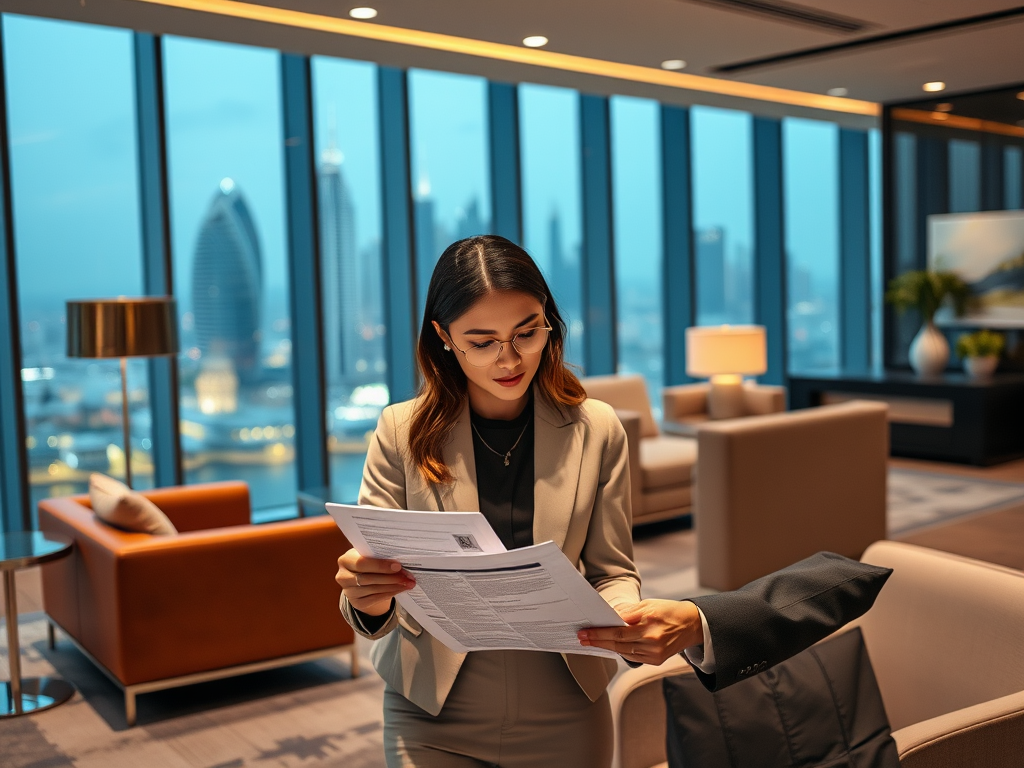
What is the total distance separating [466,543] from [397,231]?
5.96 m

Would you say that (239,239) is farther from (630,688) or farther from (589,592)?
(589,592)

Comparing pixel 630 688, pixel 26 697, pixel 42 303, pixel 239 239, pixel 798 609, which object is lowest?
pixel 26 697

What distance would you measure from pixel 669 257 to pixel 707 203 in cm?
70

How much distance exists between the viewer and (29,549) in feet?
11.5

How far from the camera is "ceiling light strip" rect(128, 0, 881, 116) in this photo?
510 centimetres

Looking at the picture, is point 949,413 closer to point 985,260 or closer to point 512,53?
point 985,260

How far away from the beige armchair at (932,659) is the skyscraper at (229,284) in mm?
4853

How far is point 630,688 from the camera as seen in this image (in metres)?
2.05

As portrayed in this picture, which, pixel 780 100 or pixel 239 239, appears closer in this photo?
pixel 239 239

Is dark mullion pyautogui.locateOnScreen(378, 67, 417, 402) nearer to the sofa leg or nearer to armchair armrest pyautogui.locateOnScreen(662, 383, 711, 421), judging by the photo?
armchair armrest pyautogui.locateOnScreen(662, 383, 711, 421)

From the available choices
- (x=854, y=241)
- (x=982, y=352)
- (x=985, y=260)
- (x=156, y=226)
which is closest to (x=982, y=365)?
(x=982, y=352)

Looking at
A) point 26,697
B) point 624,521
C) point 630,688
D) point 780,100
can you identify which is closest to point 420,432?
point 624,521

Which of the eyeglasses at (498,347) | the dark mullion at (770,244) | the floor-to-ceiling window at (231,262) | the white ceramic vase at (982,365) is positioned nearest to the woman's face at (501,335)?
the eyeglasses at (498,347)

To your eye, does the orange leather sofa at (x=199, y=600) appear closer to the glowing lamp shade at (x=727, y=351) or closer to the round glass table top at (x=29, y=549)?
the round glass table top at (x=29, y=549)
